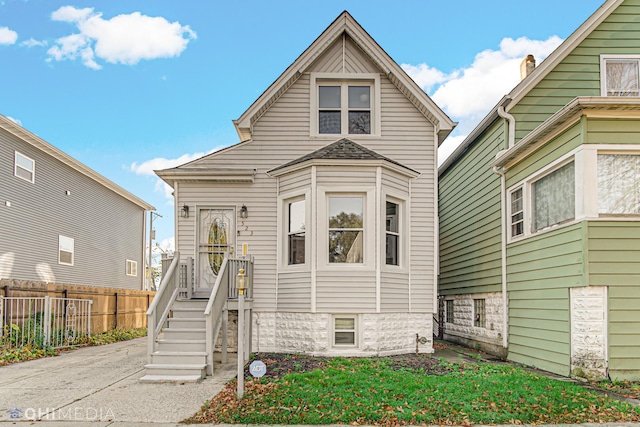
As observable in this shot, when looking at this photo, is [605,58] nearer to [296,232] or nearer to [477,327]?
[477,327]

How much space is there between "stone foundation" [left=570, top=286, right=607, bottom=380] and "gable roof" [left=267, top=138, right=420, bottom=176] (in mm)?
4678

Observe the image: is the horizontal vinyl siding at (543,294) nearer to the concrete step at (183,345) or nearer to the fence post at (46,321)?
the concrete step at (183,345)

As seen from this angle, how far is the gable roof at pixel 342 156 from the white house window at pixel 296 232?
2.83ft

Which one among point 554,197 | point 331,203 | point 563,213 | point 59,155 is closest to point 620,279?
point 563,213

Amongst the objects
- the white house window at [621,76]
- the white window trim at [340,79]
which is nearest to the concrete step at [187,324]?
the white window trim at [340,79]

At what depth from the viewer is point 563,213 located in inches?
365

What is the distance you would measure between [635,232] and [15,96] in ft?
80.6

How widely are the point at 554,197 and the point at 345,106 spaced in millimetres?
5126

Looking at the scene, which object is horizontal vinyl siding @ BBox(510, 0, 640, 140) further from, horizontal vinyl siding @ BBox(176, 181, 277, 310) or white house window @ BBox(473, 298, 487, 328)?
horizontal vinyl siding @ BBox(176, 181, 277, 310)

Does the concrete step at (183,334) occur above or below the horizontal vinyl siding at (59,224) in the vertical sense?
below

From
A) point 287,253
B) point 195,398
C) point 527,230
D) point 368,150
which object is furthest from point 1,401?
point 527,230

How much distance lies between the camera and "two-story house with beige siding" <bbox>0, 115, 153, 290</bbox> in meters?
16.1

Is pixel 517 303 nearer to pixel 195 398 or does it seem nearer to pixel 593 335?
pixel 593 335

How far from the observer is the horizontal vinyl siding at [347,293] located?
35.3ft
